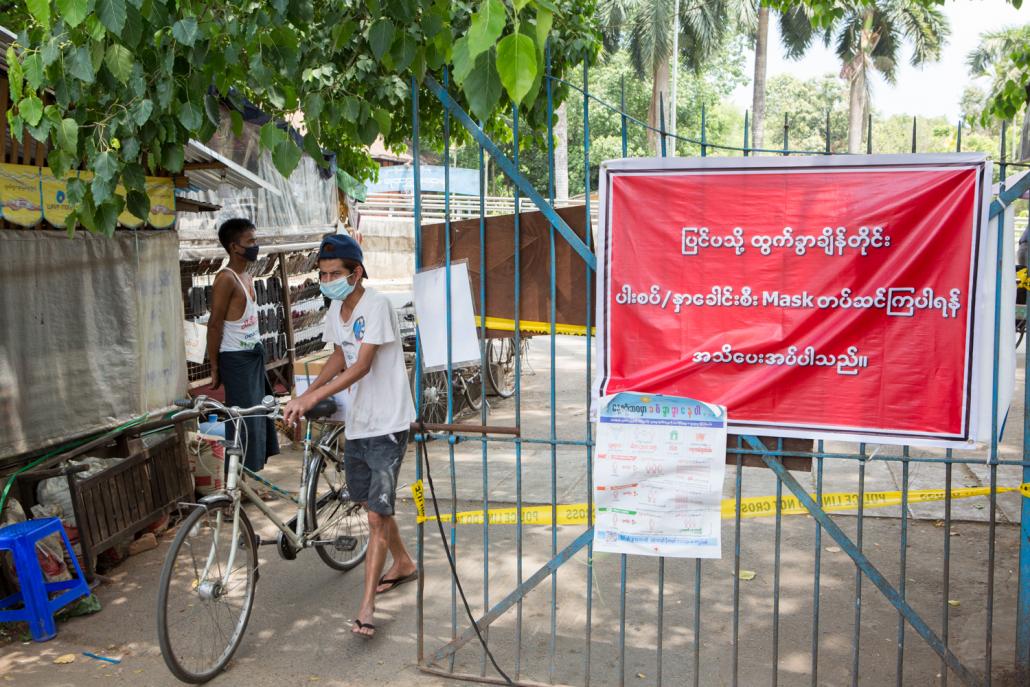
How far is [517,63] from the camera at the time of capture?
231 cm

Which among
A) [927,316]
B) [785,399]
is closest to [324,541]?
[785,399]

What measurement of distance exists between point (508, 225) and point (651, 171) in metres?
0.69

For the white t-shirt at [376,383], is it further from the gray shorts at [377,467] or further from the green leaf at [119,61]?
the green leaf at [119,61]

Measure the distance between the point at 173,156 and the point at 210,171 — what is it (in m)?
3.65

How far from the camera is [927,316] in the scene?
3457mm

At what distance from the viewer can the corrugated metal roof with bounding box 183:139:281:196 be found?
6.91 m

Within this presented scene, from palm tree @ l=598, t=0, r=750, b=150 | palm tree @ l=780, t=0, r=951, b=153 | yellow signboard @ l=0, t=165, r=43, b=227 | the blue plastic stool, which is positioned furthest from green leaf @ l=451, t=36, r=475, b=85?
palm tree @ l=780, t=0, r=951, b=153

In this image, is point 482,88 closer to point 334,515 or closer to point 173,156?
point 173,156

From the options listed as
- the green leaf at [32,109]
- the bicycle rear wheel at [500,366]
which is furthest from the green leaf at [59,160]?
the bicycle rear wheel at [500,366]

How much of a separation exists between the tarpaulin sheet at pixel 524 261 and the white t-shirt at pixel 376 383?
2.01 ft

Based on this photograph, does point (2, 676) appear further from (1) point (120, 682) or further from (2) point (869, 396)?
(2) point (869, 396)

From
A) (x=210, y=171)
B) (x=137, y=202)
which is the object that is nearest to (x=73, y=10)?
(x=137, y=202)

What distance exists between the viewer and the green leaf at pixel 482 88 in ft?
8.91

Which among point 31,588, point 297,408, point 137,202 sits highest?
point 137,202
